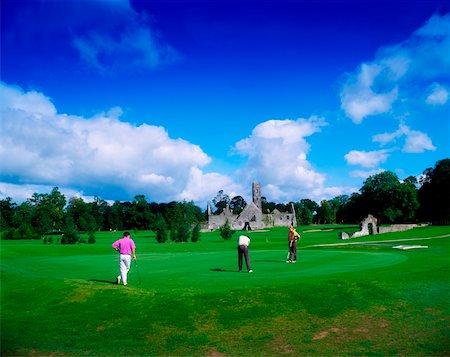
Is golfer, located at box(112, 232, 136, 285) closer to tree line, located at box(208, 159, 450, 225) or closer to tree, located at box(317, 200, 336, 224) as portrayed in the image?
tree line, located at box(208, 159, 450, 225)

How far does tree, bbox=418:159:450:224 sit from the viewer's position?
10181 centimetres

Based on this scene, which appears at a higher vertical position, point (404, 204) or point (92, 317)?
point (404, 204)

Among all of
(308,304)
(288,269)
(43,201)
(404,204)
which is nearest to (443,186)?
(404,204)

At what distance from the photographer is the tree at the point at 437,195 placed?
4008 inches

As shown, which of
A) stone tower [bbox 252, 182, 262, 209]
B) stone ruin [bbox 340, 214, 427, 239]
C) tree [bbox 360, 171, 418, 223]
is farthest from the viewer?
stone tower [bbox 252, 182, 262, 209]

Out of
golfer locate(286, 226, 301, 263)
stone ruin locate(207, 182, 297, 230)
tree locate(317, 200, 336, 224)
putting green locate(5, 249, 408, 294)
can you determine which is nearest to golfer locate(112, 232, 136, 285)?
putting green locate(5, 249, 408, 294)

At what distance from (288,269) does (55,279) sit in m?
10.9

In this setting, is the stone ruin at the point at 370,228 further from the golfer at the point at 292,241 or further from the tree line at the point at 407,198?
the golfer at the point at 292,241

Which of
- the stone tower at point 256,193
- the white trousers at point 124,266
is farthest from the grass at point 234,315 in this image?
the stone tower at point 256,193

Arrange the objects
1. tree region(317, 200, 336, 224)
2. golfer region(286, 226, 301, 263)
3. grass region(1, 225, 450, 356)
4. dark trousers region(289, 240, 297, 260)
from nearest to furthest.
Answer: grass region(1, 225, 450, 356) < golfer region(286, 226, 301, 263) < dark trousers region(289, 240, 297, 260) < tree region(317, 200, 336, 224)

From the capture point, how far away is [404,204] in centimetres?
10012

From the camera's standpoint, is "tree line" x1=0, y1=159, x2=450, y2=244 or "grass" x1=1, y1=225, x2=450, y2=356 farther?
"tree line" x1=0, y1=159, x2=450, y2=244

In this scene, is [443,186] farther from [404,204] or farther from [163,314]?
[163,314]

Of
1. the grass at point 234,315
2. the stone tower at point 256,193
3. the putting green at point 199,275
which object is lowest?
the grass at point 234,315
